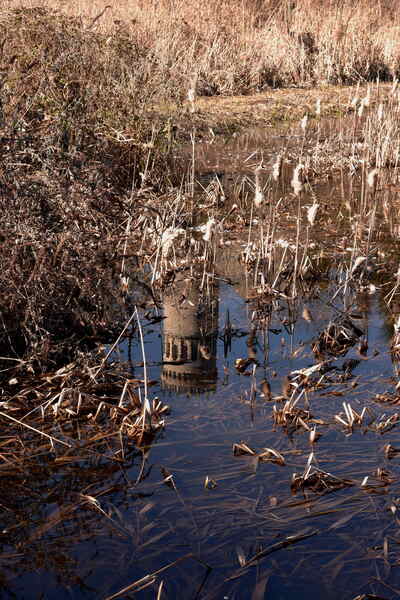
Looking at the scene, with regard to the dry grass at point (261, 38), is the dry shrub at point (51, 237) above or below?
below

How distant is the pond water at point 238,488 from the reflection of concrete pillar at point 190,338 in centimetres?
1

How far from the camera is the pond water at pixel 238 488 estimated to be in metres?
2.97

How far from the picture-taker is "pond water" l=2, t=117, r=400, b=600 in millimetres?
2975

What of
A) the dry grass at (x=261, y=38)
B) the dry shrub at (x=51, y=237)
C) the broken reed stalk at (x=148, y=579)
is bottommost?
the broken reed stalk at (x=148, y=579)

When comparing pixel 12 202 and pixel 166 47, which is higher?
pixel 166 47

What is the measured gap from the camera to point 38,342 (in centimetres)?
460

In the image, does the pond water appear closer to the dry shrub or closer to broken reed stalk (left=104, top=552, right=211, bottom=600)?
broken reed stalk (left=104, top=552, right=211, bottom=600)

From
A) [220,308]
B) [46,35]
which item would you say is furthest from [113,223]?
[46,35]

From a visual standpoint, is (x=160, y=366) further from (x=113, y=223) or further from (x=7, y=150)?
(x=7, y=150)

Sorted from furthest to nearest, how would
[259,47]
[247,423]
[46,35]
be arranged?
[259,47] → [46,35] → [247,423]

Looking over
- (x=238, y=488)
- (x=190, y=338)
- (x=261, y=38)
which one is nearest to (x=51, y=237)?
(x=190, y=338)

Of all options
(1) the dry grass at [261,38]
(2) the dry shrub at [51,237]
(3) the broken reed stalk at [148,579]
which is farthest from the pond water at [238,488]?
(1) the dry grass at [261,38]

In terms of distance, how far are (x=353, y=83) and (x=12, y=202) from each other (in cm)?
1293

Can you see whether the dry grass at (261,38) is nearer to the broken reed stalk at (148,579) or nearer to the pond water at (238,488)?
the pond water at (238,488)
